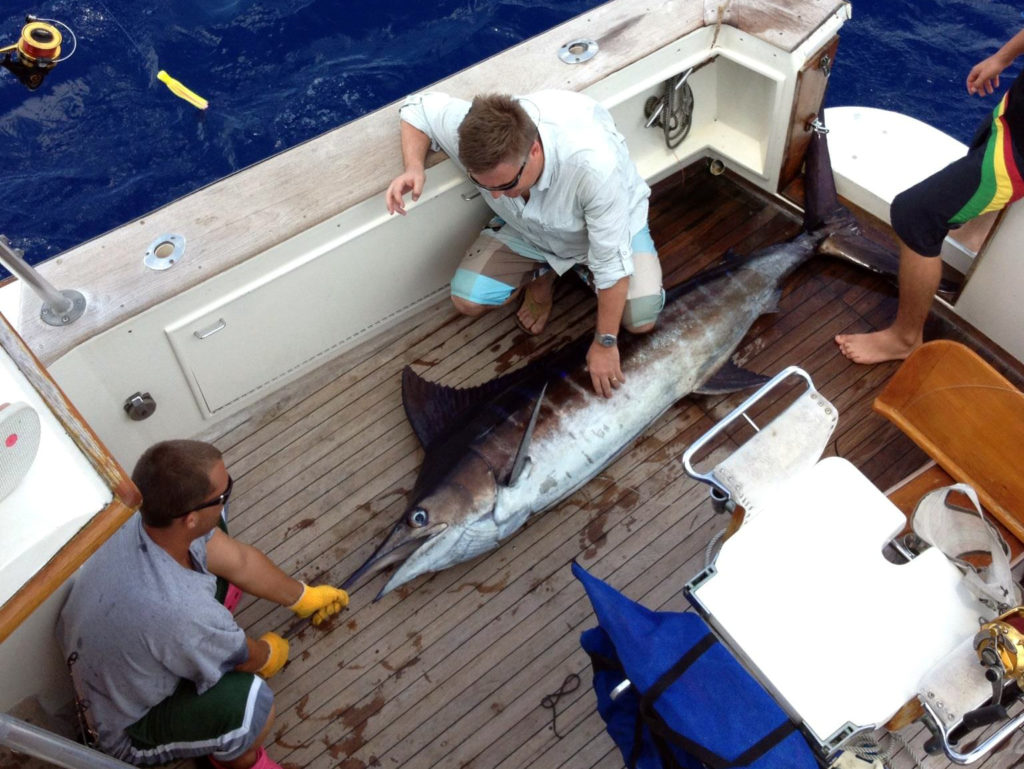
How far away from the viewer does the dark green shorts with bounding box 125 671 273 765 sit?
2.12 m

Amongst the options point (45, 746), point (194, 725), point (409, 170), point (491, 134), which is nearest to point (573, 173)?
point (491, 134)

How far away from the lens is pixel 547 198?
267 cm

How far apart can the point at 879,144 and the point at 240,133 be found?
3458mm

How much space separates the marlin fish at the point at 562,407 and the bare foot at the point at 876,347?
0.92 feet

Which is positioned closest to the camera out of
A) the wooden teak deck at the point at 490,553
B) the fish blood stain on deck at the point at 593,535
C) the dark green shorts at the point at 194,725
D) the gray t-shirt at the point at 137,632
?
the gray t-shirt at the point at 137,632

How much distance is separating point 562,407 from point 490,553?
0.51 m

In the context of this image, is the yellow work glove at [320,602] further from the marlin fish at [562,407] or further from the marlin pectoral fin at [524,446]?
the marlin pectoral fin at [524,446]

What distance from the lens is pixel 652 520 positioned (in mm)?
2756

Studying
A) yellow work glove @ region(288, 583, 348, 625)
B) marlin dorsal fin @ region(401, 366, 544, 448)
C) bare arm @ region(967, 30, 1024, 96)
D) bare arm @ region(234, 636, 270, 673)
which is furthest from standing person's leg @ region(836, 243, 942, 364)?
bare arm @ region(234, 636, 270, 673)

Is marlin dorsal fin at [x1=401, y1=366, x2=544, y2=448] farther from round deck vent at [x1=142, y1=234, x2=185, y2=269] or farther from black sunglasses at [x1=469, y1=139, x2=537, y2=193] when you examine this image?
round deck vent at [x1=142, y1=234, x2=185, y2=269]

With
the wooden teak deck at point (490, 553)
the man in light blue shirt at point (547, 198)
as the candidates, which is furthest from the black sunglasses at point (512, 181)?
the wooden teak deck at point (490, 553)

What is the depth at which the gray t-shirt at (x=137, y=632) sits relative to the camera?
78.7 inches

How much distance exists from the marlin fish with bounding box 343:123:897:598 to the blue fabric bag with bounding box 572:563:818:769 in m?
0.91

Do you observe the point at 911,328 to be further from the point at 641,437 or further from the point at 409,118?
the point at 409,118
